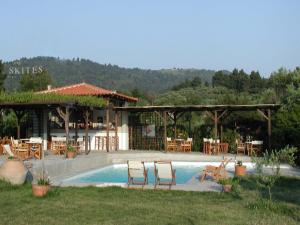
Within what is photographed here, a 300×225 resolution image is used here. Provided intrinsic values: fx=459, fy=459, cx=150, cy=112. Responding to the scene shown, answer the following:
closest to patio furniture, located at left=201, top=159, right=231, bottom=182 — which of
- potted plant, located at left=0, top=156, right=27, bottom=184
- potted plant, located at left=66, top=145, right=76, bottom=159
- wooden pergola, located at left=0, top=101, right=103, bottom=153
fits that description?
potted plant, located at left=0, top=156, right=27, bottom=184

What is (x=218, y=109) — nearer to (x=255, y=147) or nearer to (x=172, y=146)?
(x=255, y=147)

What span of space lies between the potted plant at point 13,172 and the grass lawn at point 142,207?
28 cm

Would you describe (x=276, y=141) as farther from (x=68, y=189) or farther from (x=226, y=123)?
(x=68, y=189)

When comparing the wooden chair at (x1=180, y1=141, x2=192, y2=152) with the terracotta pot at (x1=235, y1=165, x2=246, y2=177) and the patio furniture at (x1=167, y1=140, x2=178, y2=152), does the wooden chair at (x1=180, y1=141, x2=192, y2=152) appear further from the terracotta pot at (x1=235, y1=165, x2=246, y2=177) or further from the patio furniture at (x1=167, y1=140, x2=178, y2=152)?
the terracotta pot at (x1=235, y1=165, x2=246, y2=177)

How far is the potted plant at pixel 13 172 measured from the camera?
1066 cm

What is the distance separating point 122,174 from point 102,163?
2.40 m

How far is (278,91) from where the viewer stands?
107ft

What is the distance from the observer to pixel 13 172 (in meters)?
10.7

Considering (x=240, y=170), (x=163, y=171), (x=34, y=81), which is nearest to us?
(x=163, y=171)

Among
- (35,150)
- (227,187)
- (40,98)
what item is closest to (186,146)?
(40,98)

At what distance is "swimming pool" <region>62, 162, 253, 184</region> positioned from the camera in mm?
14203

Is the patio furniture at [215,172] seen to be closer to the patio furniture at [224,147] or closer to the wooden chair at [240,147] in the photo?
the wooden chair at [240,147]

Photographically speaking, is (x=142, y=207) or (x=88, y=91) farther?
(x=88, y=91)

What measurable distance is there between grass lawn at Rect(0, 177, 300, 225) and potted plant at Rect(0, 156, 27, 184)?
0.90ft
